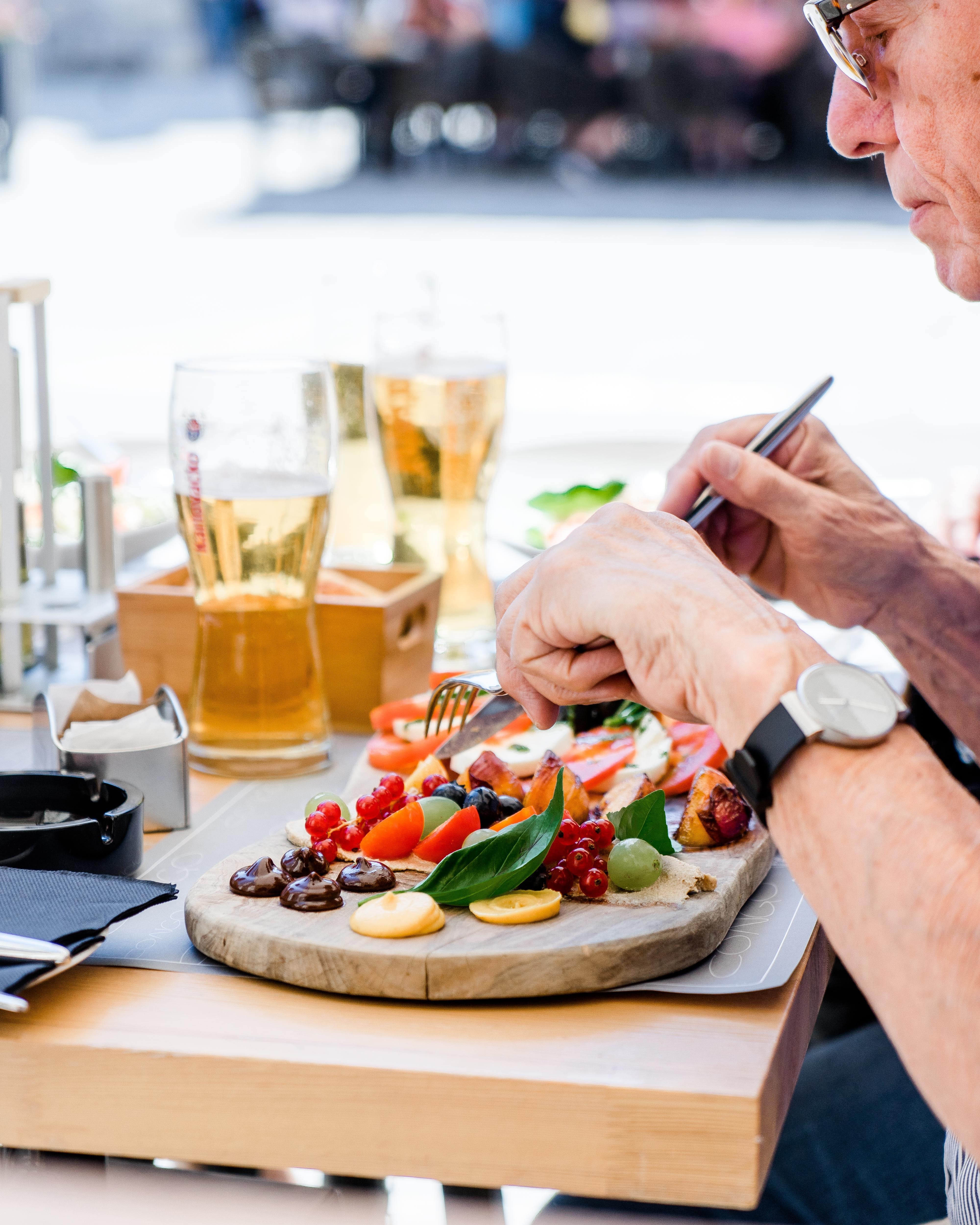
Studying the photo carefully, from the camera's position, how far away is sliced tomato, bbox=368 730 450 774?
1273 mm

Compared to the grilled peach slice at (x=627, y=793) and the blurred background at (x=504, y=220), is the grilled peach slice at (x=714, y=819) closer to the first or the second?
the grilled peach slice at (x=627, y=793)

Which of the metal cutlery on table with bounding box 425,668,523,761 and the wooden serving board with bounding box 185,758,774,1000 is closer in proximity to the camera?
the wooden serving board with bounding box 185,758,774,1000

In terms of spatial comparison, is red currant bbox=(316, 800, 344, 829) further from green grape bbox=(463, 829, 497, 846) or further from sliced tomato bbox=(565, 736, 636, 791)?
sliced tomato bbox=(565, 736, 636, 791)

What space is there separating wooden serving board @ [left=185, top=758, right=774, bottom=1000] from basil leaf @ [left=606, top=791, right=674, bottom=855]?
7 cm

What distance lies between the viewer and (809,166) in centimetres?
1351

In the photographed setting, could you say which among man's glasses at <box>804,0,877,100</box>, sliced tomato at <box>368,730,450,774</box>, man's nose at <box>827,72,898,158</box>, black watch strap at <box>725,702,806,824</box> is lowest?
sliced tomato at <box>368,730,450,774</box>

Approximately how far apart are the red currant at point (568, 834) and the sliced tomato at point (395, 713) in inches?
13.6

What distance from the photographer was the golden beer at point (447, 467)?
1.67 metres

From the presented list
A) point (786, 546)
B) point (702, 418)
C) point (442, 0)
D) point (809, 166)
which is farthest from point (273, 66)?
point (786, 546)

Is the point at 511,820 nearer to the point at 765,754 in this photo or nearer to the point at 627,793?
the point at 627,793

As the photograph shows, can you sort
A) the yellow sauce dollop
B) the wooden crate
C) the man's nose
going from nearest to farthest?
1. the yellow sauce dollop
2. the man's nose
3. the wooden crate

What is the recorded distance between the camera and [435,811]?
1069 millimetres

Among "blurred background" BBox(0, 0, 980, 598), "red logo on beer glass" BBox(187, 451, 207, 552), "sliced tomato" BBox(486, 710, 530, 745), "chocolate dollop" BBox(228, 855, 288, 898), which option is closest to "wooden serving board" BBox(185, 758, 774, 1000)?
"chocolate dollop" BBox(228, 855, 288, 898)

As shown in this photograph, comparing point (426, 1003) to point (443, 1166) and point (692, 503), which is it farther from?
point (692, 503)
